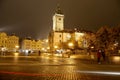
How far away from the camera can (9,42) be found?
173 m

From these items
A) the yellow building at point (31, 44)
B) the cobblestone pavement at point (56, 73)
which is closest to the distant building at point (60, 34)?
the yellow building at point (31, 44)

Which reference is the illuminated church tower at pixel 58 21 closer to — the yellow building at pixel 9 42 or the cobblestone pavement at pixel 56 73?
the yellow building at pixel 9 42

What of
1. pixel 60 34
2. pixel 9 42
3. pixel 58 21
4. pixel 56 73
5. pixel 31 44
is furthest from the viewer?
pixel 31 44

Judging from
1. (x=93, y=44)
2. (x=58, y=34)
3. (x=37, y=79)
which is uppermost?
(x=58, y=34)

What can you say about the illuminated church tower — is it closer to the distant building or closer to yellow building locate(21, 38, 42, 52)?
the distant building

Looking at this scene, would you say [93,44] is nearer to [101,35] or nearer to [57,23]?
[101,35]

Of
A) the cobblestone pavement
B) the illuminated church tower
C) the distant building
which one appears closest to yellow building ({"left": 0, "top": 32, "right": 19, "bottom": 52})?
the illuminated church tower

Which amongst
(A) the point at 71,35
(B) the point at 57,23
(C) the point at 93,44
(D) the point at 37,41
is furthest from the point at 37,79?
(D) the point at 37,41

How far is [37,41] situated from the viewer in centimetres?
19562

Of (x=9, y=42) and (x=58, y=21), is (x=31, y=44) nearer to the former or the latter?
(x=9, y=42)

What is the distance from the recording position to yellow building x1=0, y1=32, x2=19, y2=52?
541 feet

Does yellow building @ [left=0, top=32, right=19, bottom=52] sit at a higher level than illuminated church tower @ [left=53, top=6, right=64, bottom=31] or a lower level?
lower

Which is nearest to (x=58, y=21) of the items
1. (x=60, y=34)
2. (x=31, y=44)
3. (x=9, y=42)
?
(x=60, y=34)

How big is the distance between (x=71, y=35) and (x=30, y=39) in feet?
223
